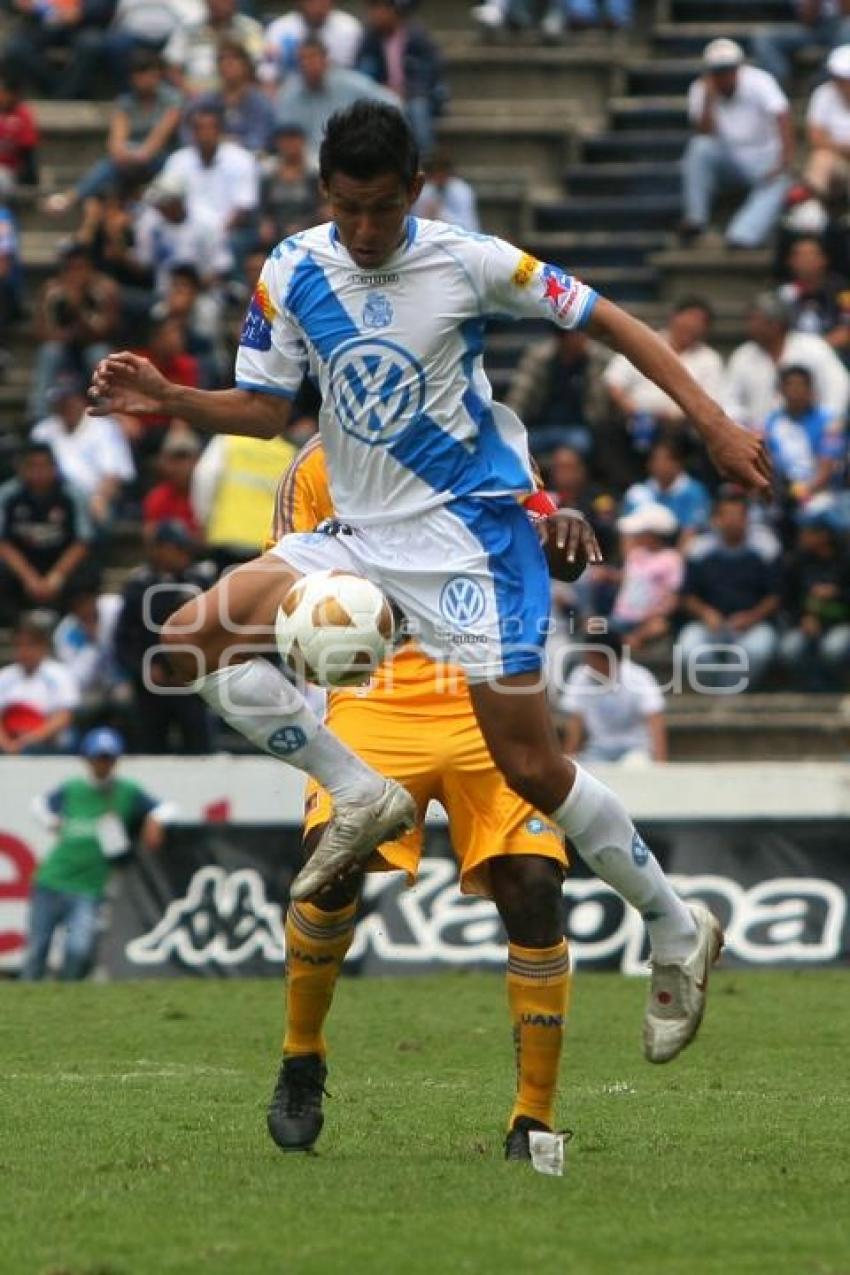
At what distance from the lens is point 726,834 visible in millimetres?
16016

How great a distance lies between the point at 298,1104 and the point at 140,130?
16.1m

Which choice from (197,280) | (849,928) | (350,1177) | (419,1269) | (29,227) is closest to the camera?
(419,1269)

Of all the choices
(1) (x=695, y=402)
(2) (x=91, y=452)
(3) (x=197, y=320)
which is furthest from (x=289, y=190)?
(1) (x=695, y=402)

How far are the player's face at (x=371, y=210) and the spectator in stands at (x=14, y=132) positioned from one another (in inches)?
643

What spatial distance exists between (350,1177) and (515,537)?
6.27 feet

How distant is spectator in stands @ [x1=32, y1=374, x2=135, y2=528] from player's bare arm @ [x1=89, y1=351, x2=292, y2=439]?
38.8 feet

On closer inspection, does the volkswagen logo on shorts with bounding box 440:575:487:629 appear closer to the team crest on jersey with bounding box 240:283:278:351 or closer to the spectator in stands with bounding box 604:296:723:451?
the team crest on jersey with bounding box 240:283:278:351

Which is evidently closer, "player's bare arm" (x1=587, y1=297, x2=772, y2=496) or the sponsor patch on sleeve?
"player's bare arm" (x1=587, y1=297, x2=772, y2=496)

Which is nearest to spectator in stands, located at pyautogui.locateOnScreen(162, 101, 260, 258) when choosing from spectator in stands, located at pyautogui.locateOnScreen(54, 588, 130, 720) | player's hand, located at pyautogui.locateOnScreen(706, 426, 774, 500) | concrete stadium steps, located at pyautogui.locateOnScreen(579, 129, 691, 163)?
concrete stadium steps, located at pyautogui.locateOnScreen(579, 129, 691, 163)

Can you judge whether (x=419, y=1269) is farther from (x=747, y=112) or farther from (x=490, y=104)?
(x=490, y=104)

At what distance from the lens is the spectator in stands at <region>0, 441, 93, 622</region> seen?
1917 centimetres

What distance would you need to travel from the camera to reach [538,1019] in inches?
324

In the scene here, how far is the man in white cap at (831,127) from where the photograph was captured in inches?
817

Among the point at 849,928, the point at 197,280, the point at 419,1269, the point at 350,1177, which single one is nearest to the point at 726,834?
the point at 849,928
